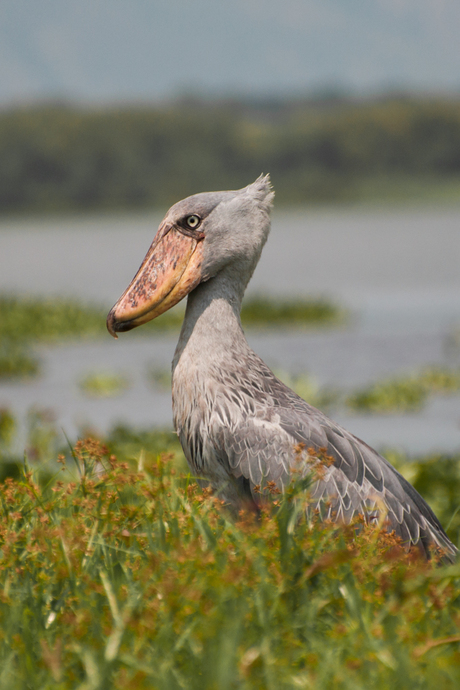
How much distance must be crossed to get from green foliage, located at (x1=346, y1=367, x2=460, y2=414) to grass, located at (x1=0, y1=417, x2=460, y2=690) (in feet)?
14.2

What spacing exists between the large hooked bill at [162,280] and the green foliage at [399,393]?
4083 millimetres

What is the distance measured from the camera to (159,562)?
2.40 meters

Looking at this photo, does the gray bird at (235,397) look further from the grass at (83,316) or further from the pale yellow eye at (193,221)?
the grass at (83,316)

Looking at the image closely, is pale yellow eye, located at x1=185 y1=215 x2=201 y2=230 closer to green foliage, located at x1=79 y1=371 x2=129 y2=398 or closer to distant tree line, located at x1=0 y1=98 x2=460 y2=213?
green foliage, located at x1=79 y1=371 x2=129 y2=398

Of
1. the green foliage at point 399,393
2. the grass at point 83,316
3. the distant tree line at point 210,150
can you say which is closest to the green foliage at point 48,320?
the grass at point 83,316

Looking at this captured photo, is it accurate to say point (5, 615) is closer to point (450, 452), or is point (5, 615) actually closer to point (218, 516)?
point (218, 516)

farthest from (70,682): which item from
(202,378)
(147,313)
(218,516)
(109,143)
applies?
(109,143)

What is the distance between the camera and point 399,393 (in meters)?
7.42

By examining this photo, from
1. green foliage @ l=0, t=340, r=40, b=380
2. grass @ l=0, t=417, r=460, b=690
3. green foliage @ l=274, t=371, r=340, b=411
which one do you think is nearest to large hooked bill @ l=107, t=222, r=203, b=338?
grass @ l=0, t=417, r=460, b=690

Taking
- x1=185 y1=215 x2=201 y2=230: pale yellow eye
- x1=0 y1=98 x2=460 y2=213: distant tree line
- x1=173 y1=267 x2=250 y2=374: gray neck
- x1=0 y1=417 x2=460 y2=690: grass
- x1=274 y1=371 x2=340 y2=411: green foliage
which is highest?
x1=0 y1=98 x2=460 y2=213: distant tree line

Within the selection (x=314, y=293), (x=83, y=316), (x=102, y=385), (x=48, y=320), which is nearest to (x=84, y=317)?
(x=83, y=316)

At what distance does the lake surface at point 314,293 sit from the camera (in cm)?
739

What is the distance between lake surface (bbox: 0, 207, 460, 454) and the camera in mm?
7394

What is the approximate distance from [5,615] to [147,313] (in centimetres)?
134
